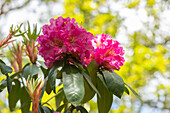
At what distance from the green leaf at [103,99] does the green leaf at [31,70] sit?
0.26 m

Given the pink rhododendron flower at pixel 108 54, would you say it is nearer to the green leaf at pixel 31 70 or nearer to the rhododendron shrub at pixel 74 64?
the rhododendron shrub at pixel 74 64

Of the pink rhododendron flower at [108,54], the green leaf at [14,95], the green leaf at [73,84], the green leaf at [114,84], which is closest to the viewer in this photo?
the green leaf at [73,84]

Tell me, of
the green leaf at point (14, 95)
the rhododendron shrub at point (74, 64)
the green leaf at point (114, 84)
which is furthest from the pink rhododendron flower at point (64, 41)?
the green leaf at point (14, 95)

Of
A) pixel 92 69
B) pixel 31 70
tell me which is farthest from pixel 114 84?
pixel 31 70

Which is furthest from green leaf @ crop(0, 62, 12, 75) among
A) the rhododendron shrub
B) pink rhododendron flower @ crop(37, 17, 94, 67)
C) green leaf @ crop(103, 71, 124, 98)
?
green leaf @ crop(103, 71, 124, 98)

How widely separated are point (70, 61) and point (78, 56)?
1.4 inches

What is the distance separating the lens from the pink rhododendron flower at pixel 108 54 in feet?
2.67

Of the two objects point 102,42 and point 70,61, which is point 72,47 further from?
point 102,42

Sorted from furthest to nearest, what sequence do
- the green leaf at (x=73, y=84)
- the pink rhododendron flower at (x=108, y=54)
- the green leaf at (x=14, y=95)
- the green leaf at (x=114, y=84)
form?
the green leaf at (x=14, y=95) < the pink rhododendron flower at (x=108, y=54) < the green leaf at (x=114, y=84) < the green leaf at (x=73, y=84)

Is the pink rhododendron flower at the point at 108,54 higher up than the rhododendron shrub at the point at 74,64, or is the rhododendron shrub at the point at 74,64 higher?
the pink rhododendron flower at the point at 108,54

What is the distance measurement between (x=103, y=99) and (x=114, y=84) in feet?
0.38

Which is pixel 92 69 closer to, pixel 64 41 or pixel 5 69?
pixel 64 41

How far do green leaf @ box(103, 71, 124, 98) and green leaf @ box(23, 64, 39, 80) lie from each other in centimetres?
29

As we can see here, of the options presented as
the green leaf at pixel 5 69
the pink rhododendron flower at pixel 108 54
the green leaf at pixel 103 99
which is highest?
the pink rhododendron flower at pixel 108 54
